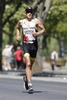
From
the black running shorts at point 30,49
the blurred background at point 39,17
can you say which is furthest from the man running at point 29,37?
the blurred background at point 39,17

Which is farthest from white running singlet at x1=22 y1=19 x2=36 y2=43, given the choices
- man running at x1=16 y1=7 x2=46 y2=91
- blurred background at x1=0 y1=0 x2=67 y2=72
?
blurred background at x1=0 y1=0 x2=67 y2=72

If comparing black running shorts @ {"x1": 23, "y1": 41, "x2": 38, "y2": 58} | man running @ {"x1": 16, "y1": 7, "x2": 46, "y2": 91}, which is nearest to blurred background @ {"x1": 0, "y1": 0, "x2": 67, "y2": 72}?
man running @ {"x1": 16, "y1": 7, "x2": 46, "y2": 91}

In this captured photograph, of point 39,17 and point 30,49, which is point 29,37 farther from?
point 39,17

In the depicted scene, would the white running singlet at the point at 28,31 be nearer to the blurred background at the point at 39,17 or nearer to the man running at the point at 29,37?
the man running at the point at 29,37

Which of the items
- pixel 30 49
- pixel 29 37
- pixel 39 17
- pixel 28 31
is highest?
pixel 28 31

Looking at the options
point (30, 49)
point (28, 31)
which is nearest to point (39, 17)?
point (28, 31)

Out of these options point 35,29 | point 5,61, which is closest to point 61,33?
point 5,61

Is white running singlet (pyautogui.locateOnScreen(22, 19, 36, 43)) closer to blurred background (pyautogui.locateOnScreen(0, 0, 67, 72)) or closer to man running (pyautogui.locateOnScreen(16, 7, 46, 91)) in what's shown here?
man running (pyautogui.locateOnScreen(16, 7, 46, 91))

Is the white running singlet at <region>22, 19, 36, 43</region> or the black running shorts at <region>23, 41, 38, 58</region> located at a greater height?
the white running singlet at <region>22, 19, 36, 43</region>

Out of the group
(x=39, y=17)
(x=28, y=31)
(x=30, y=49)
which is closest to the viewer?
→ (x=30, y=49)

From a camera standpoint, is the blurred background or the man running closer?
the man running

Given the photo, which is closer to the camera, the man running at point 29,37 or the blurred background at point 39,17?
the man running at point 29,37

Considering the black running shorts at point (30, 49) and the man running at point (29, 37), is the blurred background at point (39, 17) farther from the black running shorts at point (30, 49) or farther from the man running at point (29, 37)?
the black running shorts at point (30, 49)

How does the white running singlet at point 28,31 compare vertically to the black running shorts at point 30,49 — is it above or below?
above
